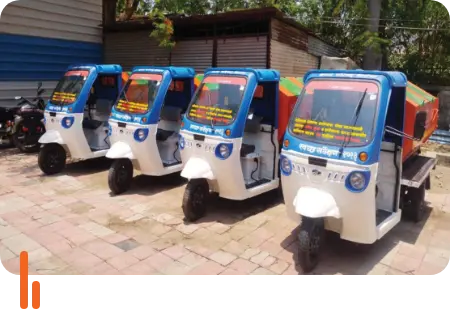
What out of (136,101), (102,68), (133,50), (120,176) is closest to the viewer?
(120,176)

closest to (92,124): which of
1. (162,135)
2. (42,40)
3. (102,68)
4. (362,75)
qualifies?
(102,68)

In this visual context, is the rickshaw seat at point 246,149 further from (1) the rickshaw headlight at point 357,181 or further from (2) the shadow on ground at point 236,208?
(1) the rickshaw headlight at point 357,181

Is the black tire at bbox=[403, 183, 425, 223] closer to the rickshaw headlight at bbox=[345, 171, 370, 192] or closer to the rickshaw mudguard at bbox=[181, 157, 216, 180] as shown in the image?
the rickshaw headlight at bbox=[345, 171, 370, 192]

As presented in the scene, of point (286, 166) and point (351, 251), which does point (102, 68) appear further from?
point (351, 251)

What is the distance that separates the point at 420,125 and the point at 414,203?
107cm

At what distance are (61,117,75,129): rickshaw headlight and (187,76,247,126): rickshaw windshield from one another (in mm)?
2590

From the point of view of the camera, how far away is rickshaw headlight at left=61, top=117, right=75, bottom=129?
263 inches

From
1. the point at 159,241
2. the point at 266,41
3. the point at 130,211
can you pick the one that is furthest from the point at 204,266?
the point at 266,41

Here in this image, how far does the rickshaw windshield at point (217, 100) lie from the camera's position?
16.6ft

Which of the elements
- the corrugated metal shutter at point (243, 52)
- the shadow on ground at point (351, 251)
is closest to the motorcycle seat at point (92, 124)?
the corrugated metal shutter at point (243, 52)

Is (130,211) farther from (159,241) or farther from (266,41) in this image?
(266,41)

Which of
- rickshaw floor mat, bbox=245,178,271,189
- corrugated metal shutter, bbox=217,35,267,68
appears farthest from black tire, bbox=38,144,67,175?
corrugated metal shutter, bbox=217,35,267,68

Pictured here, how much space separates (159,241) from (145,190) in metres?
1.95

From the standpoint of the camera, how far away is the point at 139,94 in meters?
6.24
